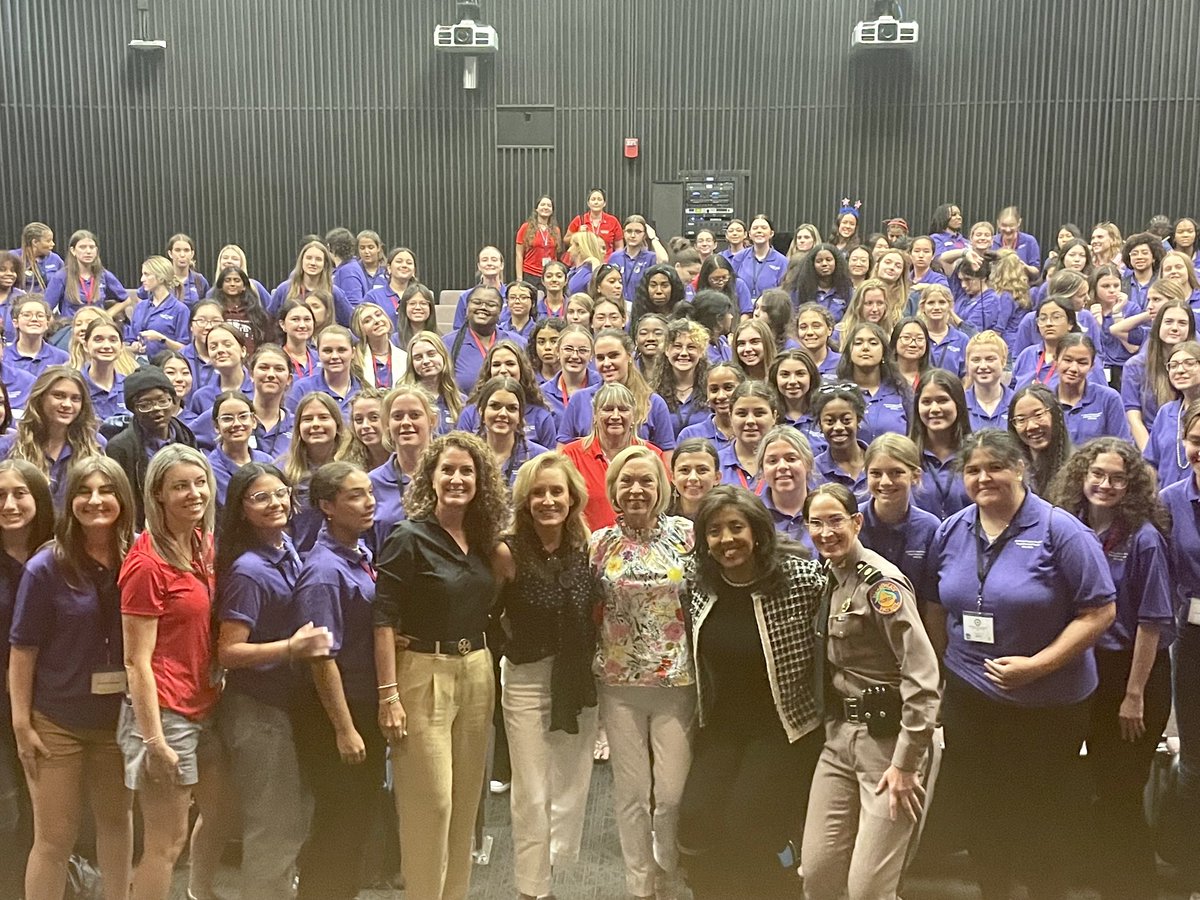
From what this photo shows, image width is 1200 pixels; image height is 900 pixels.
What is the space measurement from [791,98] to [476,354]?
6.93 m

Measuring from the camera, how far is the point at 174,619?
302 cm

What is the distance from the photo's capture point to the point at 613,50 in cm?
1174

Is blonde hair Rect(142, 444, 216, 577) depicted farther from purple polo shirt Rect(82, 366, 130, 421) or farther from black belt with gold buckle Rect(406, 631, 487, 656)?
purple polo shirt Rect(82, 366, 130, 421)

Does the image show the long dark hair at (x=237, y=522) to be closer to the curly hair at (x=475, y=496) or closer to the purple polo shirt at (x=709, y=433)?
the curly hair at (x=475, y=496)

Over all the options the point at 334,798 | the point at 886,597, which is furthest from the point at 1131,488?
the point at 334,798

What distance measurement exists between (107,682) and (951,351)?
182 inches

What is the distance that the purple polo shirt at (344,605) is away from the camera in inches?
123

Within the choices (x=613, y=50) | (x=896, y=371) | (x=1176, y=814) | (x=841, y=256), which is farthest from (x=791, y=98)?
(x=1176, y=814)

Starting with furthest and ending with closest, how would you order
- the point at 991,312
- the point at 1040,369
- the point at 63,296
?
1. the point at 63,296
2. the point at 991,312
3. the point at 1040,369

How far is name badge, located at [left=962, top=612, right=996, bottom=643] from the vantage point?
3207 millimetres

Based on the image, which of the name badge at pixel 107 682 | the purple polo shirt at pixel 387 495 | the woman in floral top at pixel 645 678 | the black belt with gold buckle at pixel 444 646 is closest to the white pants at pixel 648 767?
the woman in floral top at pixel 645 678

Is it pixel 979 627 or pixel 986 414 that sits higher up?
pixel 986 414

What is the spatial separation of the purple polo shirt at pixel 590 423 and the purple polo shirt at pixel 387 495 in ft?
3.08

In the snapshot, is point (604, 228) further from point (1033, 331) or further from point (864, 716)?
point (864, 716)
